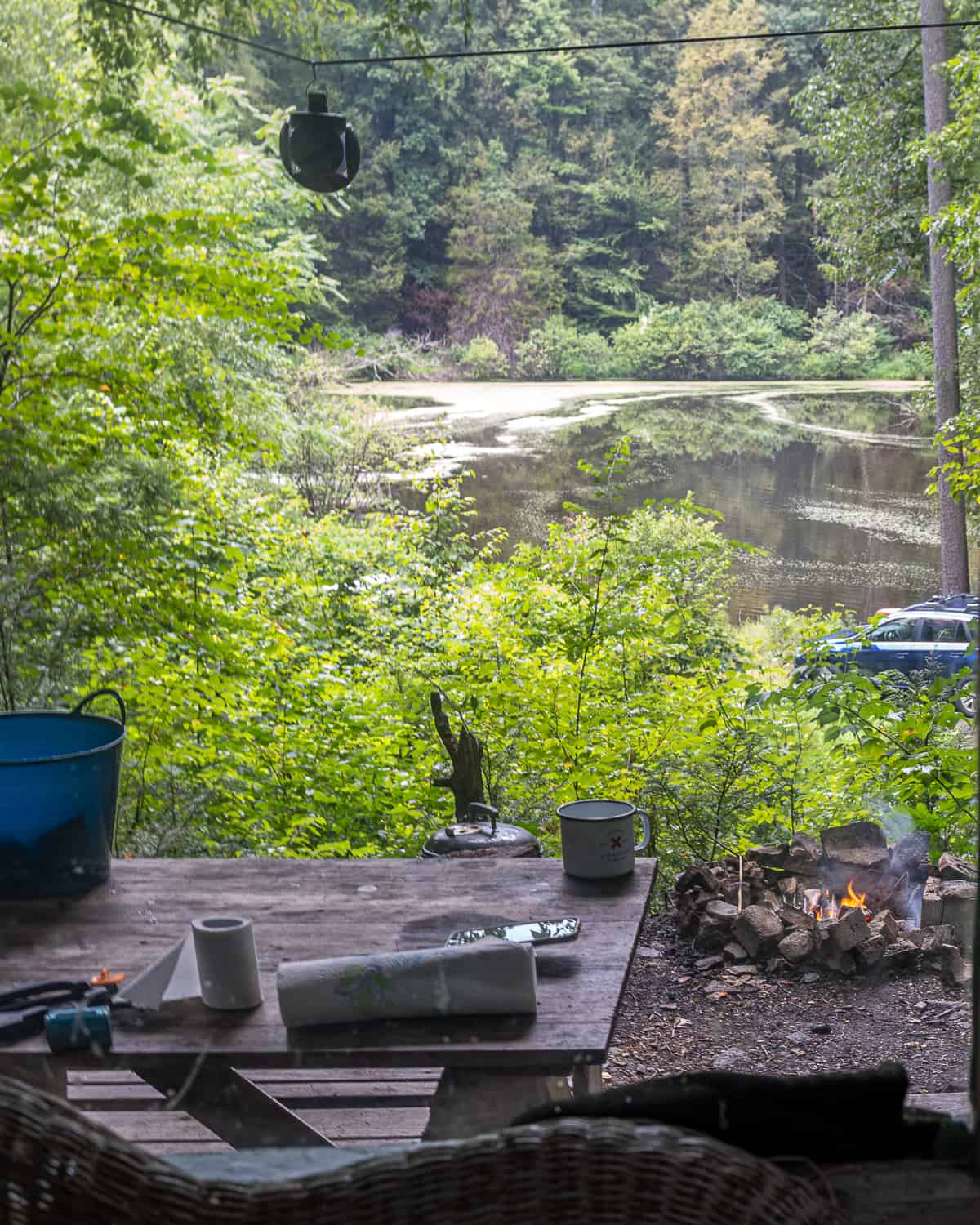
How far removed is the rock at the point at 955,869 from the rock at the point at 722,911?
0.43 meters

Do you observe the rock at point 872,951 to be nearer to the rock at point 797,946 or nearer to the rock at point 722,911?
the rock at point 797,946

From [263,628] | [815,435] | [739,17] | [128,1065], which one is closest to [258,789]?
[263,628]

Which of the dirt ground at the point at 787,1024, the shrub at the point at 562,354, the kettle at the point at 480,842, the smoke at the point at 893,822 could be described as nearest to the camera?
the kettle at the point at 480,842

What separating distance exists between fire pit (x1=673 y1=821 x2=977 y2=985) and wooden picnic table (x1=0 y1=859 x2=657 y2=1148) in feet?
3.57

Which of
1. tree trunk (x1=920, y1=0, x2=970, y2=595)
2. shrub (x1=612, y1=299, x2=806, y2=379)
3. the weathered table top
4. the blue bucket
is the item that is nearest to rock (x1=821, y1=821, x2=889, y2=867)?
the weathered table top

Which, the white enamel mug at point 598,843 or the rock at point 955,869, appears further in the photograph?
the rock at point 955,869

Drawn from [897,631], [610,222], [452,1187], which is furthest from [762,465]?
[452,1187]

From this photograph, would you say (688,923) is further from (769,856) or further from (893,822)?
(893,822)

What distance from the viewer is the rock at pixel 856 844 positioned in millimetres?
2375

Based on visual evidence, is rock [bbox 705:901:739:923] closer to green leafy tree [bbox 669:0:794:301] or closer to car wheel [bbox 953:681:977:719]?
car wheel [bbox 953:681:977:719]

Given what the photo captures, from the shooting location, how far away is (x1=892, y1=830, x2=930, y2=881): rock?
A: 236cm

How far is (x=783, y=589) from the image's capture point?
5352 mm

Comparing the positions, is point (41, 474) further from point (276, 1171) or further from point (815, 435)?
point (815, 435)

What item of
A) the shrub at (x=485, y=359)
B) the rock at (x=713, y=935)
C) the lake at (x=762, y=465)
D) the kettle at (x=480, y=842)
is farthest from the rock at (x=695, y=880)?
the shrub at (x=485, y=359)
